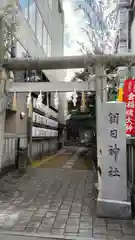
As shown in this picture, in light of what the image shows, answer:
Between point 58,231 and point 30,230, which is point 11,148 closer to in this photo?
point 30,230

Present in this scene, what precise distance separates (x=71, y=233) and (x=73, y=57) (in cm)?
487

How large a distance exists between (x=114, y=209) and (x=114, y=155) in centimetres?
143

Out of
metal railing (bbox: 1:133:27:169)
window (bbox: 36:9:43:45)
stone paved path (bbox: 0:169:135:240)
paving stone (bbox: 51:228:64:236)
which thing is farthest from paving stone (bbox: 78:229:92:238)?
window (bbox: 36:9:43:45)

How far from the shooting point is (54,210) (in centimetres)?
655

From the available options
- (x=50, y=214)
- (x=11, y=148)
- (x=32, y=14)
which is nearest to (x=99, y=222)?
(x=50, y=214)

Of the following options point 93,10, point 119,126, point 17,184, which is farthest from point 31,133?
point 119,126

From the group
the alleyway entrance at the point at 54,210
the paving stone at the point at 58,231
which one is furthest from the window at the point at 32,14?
the paving stone at the point at 58,231

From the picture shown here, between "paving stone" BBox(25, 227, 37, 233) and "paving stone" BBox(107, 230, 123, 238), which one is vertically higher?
"paving stone" BBox(25, 227, 37, 233)

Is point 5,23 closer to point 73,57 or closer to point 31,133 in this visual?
point 73,57

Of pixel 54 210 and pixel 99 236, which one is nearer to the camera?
pixel 99 236

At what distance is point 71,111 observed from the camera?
70.4 ft

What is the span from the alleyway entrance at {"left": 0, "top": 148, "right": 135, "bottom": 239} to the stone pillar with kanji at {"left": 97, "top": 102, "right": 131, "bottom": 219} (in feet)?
1.15

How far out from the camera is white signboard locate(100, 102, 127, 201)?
6125 millimetres

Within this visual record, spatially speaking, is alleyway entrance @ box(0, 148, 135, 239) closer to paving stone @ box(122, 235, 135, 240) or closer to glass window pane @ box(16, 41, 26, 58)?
paving stone @ box(122, 235, 135, 240)
